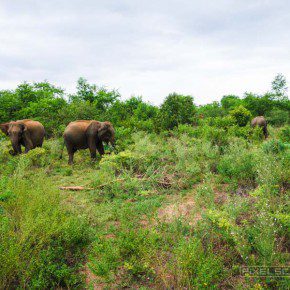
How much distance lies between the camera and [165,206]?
5.77m

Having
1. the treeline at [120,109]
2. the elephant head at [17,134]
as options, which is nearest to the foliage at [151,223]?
the elephant head at [17,134]

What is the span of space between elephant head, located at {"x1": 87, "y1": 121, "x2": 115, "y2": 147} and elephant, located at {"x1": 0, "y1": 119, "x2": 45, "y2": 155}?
2.92m

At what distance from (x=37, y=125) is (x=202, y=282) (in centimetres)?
1158

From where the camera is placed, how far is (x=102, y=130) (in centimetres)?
1076

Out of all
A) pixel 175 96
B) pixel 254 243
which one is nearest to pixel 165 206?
pixel 254 243

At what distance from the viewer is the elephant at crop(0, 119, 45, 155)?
11.0m

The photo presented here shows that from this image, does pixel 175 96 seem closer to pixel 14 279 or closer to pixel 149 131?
pixel 149 131

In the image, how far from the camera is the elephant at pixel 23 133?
11.0 meters

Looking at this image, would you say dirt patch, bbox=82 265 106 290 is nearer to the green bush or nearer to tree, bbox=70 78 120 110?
the green bush

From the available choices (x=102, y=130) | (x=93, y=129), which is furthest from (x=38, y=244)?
(x=93, y=129)

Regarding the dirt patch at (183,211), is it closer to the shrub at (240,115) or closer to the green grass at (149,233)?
the green grass at (149,233)

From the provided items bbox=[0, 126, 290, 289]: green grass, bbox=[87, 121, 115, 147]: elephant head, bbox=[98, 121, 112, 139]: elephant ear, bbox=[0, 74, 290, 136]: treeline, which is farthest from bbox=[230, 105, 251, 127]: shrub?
bbox=[0, 126, 290, 289]: green grass

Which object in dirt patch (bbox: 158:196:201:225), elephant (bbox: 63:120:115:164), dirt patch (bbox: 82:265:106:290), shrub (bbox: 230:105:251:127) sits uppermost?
shrub (bbox: 230:105:251:127)

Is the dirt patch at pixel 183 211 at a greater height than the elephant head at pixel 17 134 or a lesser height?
lesser
